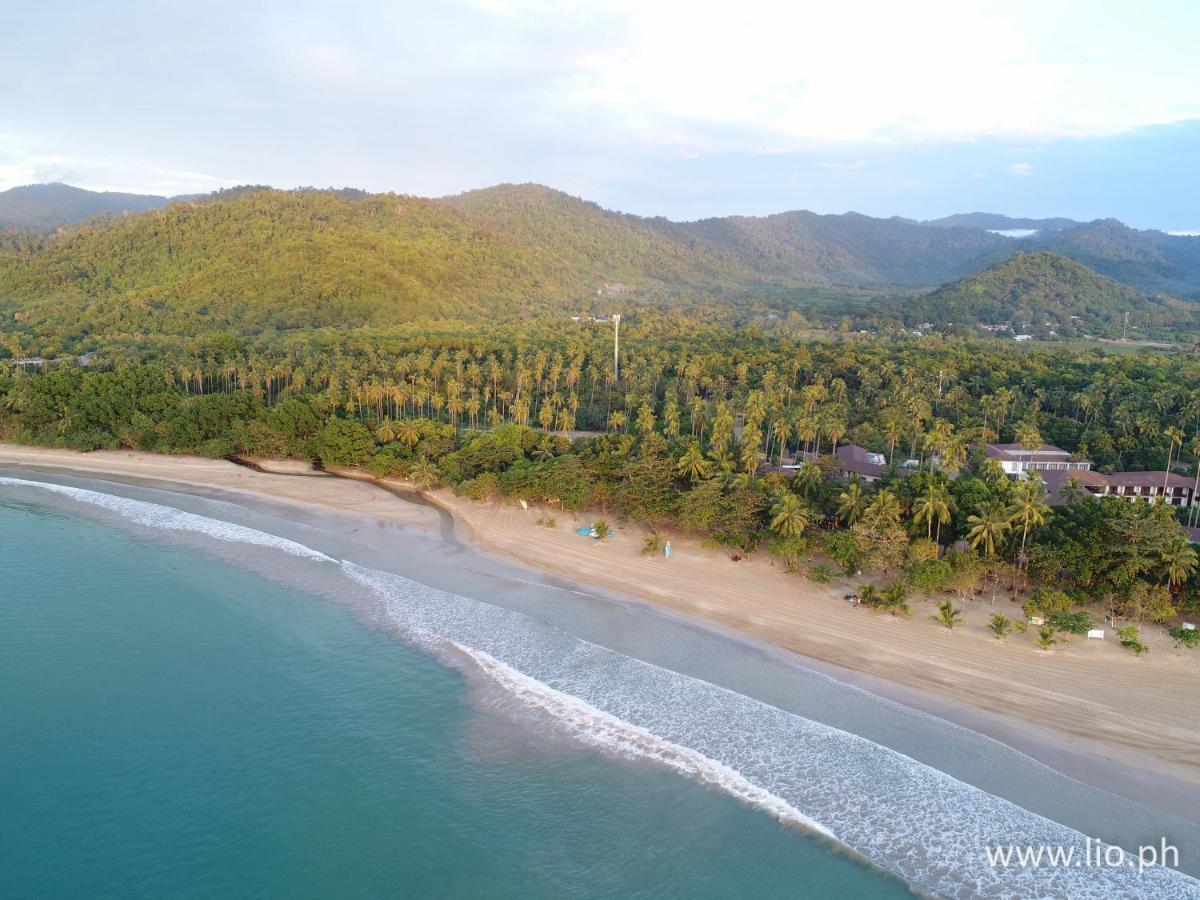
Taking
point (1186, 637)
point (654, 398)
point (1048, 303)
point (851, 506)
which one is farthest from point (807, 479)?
point (1048, 303)

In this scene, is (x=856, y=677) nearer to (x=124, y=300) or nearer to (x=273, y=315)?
(x=273, y=315)

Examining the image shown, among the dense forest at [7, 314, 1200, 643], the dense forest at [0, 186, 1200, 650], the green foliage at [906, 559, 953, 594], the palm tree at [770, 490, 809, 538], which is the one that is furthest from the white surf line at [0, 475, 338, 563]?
the green foliage at [906, 559, 953, 594]

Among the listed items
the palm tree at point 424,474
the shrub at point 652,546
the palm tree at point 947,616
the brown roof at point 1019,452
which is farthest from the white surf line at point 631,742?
the brown roof at point 1019,452

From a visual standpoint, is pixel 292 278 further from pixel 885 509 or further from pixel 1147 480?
pixel 1147 480

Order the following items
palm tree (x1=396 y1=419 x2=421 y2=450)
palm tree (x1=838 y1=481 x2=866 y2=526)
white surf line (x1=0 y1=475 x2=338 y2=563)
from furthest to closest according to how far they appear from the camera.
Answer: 1. palm tree (x1=396 y1=419 x2=421 y2=450)
2. white surf line (x1=0 y1=475 x2=338 y2=563)
3. palm tree (x1=838 y1=481 x2=866 y2=526)

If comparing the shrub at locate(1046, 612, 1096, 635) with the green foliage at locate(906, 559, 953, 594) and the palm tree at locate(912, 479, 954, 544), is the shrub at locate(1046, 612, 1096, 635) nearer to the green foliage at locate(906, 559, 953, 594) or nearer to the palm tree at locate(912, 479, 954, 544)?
the green foliage at locate(906, 559, 953, 594)

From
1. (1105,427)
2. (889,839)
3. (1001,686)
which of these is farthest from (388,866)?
(1105,427)
